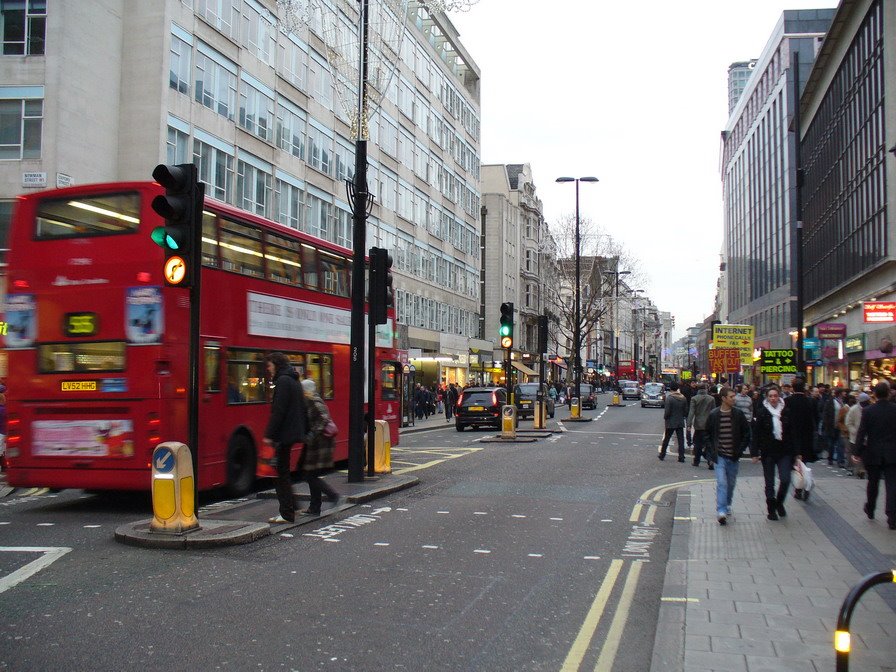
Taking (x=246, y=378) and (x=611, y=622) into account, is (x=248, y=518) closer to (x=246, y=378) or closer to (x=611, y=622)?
(x=246, y=378)

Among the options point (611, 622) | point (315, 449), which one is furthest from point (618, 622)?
point (315, 449)

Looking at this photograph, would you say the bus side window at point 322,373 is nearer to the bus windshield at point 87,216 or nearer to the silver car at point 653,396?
the bus windshield at point 87,216

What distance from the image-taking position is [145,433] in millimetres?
10555

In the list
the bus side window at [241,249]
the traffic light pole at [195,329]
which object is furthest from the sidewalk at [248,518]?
the bus side window at [241,249]

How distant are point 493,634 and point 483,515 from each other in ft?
16.5

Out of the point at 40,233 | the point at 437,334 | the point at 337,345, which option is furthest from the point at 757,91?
the point at 40,233

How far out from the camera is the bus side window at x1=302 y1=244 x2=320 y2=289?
14.4m

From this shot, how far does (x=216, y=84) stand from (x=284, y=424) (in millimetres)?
23607

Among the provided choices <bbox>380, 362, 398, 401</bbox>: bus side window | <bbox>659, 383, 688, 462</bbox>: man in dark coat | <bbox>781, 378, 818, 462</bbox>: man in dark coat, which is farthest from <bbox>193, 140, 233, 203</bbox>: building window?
<bbox>781, 378, 818, 462</bbox>: man in dark coat

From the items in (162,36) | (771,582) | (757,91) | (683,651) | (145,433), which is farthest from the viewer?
(757,91)

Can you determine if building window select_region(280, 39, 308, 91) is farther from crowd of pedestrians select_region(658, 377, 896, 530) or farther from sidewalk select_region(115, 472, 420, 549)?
crowd of pedestrians select_region(658, 377, 896, 530)

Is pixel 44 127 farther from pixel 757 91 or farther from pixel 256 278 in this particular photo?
pixel 757 91

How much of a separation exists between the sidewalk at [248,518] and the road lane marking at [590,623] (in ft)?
11.7

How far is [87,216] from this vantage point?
10.8m
